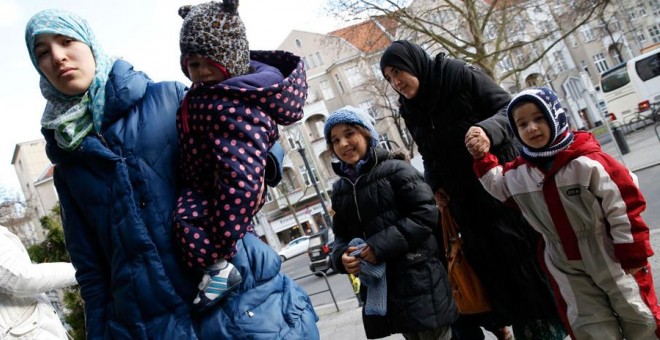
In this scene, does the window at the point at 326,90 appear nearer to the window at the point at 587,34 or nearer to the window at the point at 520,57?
the window at the point at 520,57

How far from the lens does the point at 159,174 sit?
5.74 feet

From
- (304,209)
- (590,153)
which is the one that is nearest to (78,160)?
(590,153)

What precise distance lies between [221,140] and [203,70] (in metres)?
0.39

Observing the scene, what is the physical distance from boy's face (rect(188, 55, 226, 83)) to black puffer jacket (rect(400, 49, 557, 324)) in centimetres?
173

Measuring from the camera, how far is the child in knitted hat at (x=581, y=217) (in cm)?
244

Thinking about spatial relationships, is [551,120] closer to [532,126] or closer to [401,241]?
[532,126]

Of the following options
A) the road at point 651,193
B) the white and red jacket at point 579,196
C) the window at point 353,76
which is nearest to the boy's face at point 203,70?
the white and red jacket at point 579,196

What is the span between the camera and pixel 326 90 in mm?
49594

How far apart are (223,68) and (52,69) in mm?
642

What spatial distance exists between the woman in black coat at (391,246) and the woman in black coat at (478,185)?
26 cm

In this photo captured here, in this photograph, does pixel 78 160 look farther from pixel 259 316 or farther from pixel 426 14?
pixel 426 14

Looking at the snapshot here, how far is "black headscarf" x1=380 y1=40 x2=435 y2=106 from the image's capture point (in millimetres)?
3139

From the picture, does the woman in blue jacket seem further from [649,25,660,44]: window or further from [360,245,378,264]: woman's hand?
[649,25,660,44]: window

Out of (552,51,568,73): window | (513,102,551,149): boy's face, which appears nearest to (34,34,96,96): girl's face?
(513,102,551,149): boy's face
